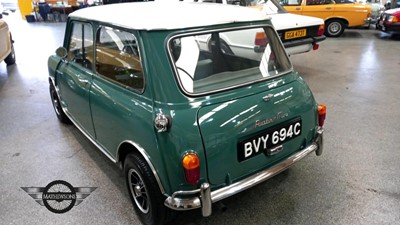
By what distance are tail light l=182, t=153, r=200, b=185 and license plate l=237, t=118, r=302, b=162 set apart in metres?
0.31

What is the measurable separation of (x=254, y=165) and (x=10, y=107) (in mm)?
4090

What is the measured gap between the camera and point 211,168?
6.07 ft

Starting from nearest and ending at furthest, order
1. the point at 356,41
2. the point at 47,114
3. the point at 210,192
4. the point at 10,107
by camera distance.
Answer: the point at 210,192 < the point at 47,114 < the point at 10,107 < the point at 356,41

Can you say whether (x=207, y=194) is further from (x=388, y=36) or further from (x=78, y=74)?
(x=388, y=36)

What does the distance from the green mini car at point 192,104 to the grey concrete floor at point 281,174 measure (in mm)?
388

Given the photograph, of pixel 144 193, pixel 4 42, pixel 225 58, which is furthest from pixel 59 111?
pixel 4 42

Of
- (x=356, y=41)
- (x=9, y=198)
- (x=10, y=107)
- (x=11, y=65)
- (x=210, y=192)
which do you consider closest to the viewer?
(x=210, y=192)

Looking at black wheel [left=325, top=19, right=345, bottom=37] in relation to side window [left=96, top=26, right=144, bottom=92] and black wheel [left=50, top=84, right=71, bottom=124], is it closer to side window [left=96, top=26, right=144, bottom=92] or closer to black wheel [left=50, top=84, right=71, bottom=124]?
black wheel [left=50, top=84, right=71, bottom=124]

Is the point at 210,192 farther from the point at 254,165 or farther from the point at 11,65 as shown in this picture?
the point at 11,65

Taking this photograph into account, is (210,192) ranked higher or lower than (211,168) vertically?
lower

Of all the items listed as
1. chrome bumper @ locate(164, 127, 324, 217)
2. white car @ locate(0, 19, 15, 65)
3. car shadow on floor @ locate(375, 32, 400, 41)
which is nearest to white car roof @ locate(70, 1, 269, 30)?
chrome bumper @ locate(164, 127, 324, 217)

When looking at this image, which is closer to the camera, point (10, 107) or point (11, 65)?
point (10, 107)

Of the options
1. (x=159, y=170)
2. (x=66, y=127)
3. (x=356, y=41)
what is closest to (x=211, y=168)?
(x=159, y=170)

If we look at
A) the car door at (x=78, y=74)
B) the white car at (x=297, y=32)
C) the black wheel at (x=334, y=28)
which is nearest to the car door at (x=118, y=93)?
the car door at (x=78, y=74)
